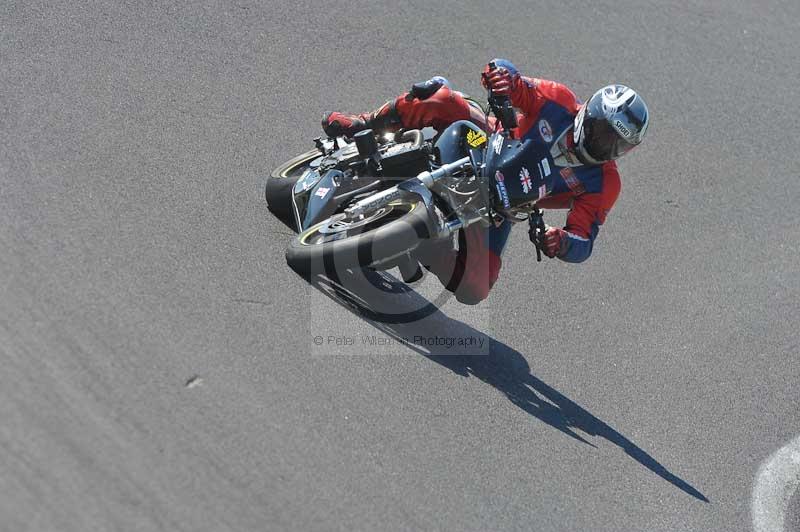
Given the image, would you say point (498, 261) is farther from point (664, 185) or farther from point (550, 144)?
point (664, 185)

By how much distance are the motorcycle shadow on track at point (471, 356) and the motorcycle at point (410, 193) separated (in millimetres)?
248

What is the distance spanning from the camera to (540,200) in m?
7.15

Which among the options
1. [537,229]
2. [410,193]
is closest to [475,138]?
[410,193]

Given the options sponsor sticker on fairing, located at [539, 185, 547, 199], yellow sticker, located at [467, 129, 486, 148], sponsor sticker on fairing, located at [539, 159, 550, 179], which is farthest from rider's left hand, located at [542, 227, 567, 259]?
yellow sticker, located at [467, 129, 486, 148]

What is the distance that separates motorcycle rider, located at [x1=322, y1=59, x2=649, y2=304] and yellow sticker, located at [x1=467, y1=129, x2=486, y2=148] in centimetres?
19

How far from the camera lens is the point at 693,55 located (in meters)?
11.7

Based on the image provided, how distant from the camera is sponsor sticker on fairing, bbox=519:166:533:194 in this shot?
6.72 metres

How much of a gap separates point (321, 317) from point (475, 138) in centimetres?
166

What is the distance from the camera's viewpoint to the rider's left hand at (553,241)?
6.55 meters

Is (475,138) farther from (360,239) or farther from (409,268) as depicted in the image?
(360,239)

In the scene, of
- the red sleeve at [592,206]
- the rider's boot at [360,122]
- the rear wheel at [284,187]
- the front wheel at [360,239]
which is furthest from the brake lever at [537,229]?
the rear wheel at [284,187]

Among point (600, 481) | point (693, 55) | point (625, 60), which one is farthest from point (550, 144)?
point (693, 55)

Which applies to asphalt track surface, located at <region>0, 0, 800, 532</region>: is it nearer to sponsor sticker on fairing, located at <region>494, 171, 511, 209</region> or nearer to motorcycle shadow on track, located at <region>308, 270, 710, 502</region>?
motorcycle shadow on track, located at <region>308, 270, 710, 502</region>

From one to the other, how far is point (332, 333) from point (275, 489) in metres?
1.46
